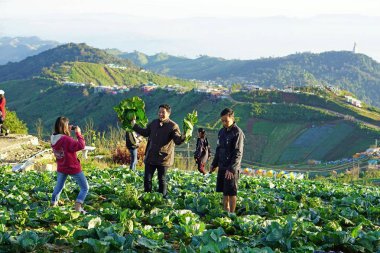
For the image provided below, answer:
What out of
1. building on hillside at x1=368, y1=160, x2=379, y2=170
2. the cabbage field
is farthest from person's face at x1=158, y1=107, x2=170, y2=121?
building on hillside at x1=368, y1=160, x2=379, y2=170

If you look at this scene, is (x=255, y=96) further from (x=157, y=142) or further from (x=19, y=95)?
(x=157, y=142)

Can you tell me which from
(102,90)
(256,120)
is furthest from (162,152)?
(102,90)

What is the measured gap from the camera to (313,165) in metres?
95.7

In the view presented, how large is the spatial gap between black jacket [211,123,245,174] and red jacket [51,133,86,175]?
8.69ft

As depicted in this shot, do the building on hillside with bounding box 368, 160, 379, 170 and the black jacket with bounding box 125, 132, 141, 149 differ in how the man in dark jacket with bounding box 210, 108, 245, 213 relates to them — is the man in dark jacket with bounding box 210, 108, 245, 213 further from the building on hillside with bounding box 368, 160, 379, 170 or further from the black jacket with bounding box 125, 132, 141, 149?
the building on hillside with bounding box 368, 160, 379, 170

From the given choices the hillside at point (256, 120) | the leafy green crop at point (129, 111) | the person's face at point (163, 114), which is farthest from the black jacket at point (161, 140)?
the hillside at point (256, 120)

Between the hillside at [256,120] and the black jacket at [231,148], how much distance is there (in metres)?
86.4

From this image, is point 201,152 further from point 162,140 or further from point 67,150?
point 67,150

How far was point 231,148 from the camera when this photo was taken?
28.7ft

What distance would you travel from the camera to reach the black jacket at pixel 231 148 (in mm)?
8656

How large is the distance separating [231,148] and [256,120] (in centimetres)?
11521

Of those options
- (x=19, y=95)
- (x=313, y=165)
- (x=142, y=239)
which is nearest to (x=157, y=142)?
(x=142, y=239)

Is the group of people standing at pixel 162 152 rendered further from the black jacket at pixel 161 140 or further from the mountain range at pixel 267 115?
the mountain range at pixel 267 115

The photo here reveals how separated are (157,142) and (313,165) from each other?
9053cm
